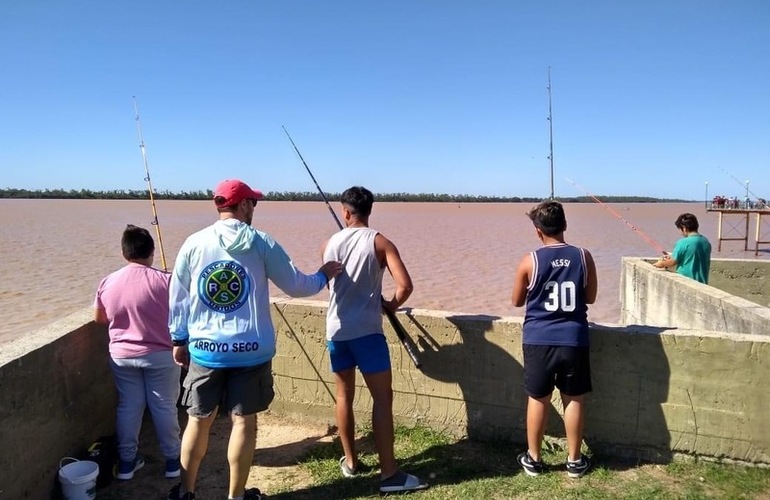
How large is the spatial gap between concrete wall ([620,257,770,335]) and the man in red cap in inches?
140

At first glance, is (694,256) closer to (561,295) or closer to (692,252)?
(692,252)

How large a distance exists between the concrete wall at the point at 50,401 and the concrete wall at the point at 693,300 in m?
4.74

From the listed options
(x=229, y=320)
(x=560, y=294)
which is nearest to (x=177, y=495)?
(x=229, y=320)

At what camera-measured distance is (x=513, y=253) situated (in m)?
20.1

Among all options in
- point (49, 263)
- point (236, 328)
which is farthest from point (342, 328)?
point (49, 263)

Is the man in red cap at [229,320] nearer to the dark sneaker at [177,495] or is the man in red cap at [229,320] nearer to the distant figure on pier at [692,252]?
the dark sneaker at [177,495]

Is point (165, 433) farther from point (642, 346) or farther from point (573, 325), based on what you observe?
point (642, 346)

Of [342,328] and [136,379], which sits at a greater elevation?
[342,328]

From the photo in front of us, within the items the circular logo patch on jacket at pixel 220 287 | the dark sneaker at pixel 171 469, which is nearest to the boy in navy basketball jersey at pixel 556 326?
the circular logo patch on jacket at pixel 220 287

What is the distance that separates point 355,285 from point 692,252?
4.73m

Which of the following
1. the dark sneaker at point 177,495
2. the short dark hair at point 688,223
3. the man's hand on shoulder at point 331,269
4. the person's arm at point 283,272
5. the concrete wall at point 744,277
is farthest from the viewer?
the concrete wall at point 744,277

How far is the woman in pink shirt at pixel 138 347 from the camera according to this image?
362 cm

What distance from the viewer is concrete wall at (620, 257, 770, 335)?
4.68 metres

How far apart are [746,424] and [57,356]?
423 cm
